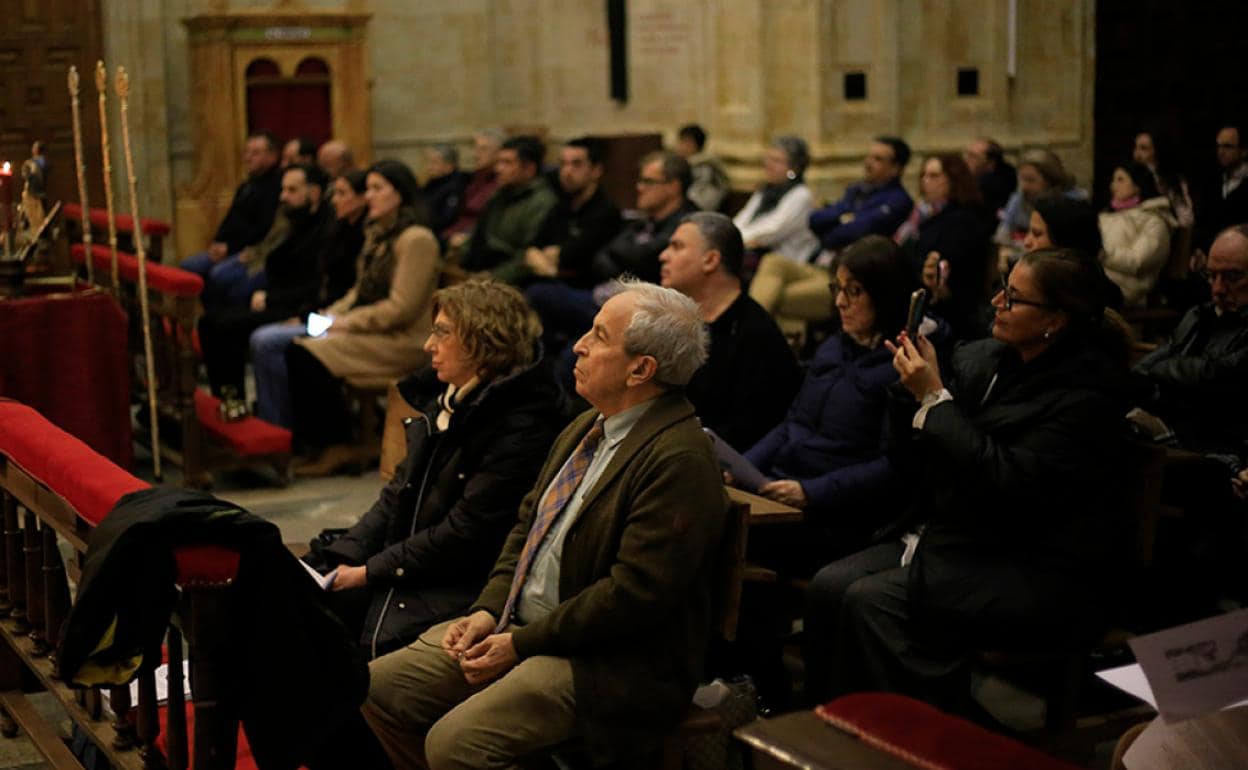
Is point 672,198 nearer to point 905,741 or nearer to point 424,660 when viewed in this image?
point 424,660

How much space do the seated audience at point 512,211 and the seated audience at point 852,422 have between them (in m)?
4.28

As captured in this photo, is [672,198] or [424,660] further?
[672,198]

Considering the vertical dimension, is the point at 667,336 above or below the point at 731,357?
above

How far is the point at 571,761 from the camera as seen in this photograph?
373 centimetres

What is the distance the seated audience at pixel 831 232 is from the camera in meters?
9.01

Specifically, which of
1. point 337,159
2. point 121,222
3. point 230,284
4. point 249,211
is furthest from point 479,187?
point 121,222

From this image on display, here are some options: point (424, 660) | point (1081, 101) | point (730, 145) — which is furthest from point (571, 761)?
point (1081, 101)

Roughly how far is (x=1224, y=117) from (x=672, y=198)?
18.5ft

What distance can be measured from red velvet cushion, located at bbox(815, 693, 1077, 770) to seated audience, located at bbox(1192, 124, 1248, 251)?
28.1 ft

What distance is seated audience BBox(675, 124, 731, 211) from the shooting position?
11.1 meters

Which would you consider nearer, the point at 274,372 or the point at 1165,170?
the point at 274,372

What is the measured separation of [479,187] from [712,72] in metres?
2.15

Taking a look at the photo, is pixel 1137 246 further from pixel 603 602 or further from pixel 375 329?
pixel 603 602

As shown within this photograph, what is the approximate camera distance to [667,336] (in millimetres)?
3729
